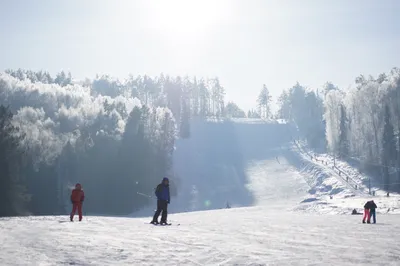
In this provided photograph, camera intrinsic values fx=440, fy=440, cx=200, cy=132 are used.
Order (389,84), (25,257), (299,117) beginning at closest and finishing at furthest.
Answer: (25,257) → (389,84) → (299,117)

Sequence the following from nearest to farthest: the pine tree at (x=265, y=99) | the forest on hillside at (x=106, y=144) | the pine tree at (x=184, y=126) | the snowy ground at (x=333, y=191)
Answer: the snowy ground at (x=333, y=191) < the forest on hillside at (x=106, y=144) < the pine tree at (x=184, y=126) < the pine tree at (x=265, y=99)

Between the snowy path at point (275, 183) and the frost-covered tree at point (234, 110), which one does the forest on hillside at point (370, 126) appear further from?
the frost-covered tree at point (234, 110)

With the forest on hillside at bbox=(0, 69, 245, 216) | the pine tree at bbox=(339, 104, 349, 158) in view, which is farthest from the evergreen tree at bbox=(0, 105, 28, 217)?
the pine tree at bbox=(339, 104, 349, 158)

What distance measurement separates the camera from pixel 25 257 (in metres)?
10.2

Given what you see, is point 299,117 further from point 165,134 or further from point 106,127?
point 106,127

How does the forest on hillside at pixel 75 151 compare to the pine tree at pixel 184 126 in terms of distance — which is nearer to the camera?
the forest on hillside at pixel 75 151

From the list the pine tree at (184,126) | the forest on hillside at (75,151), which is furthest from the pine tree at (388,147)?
the pine tree at (184,126)

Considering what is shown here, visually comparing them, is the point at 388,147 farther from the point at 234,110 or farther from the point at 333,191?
the point at 234,110

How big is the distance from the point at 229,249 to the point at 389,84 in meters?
69.5

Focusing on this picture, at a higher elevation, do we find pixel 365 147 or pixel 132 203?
pixel 365 147

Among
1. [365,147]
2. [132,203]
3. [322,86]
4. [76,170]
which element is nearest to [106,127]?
[76,170]

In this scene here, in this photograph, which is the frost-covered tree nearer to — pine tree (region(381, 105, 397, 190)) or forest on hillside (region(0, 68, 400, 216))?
forest on hillside (region(0, 68, 400, 216))

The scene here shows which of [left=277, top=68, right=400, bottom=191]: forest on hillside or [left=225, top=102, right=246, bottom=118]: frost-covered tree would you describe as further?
[left=225, top=102, right=246, bottom=118]: frost-covered tree

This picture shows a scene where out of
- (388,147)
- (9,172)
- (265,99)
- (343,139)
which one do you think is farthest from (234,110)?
(9,172)
